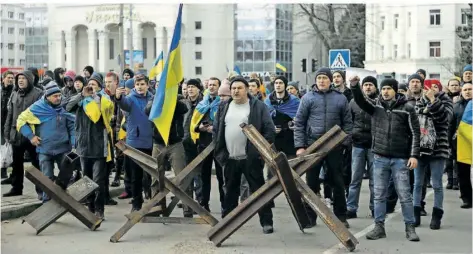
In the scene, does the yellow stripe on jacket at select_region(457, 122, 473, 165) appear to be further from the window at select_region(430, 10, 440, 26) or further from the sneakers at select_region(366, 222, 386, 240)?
the window at select_region(430, 10, 440, 26)

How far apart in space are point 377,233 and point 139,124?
357 centimetres

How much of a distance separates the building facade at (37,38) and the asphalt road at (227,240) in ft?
243

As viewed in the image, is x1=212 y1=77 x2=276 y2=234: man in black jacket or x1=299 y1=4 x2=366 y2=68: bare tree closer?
x1=212 y1=77 x2=276 y2=234: man in black jacket

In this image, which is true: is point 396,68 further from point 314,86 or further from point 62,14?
point 314,86

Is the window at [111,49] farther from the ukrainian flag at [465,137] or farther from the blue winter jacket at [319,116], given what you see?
the blue winter jacket at [319,116]

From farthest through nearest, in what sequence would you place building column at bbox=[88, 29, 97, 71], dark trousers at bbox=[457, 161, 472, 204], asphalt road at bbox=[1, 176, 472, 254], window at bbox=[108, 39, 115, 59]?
window at bbox=[108, 39, 115, 59]
building column at bbox=[88, 29, 97, 71]
dark trousers at bbox=[457, 161, 472, 204]
asphalt road at bbox=[1, 176, 472, 254]

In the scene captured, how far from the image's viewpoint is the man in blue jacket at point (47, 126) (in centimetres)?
1051

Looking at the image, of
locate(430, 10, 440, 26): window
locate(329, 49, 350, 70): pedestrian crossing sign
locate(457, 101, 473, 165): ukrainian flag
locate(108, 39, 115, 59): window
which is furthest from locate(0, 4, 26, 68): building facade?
locate(108, 39, 115, 59): window

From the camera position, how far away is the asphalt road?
27.8 feet

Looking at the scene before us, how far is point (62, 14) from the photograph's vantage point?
95562 mm

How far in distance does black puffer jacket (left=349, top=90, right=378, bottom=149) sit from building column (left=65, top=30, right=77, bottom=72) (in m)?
89.5

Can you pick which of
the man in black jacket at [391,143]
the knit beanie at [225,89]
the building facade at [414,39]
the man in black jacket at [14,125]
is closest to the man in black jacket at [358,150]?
the man in black jacket at [391,143]

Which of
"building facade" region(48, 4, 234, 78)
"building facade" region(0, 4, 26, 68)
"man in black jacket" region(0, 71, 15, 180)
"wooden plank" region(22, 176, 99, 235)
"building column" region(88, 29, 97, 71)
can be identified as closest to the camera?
"wooden plank" region(22, 176, 99, 235)

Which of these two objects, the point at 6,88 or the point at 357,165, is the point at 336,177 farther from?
the point at 6,88
